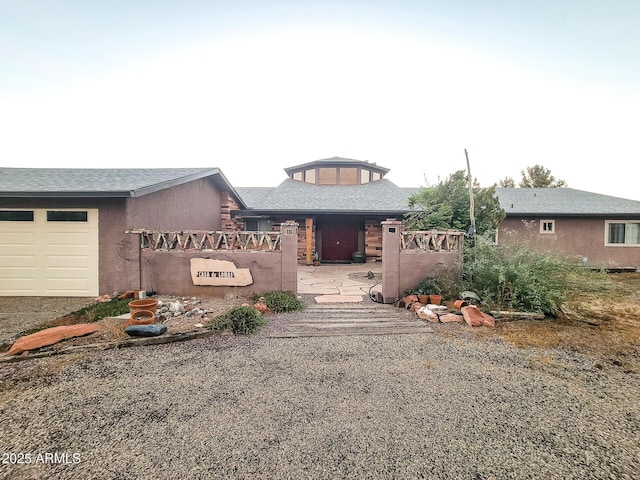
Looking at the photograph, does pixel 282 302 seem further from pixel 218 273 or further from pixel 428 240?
pixel 428 240

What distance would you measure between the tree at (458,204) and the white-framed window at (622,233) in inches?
306

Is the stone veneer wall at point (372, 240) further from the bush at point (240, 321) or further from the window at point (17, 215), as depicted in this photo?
the window at point (17, 215)

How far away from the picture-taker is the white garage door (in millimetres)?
6367

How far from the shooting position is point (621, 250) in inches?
452

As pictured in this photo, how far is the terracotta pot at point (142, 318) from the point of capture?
438 cm

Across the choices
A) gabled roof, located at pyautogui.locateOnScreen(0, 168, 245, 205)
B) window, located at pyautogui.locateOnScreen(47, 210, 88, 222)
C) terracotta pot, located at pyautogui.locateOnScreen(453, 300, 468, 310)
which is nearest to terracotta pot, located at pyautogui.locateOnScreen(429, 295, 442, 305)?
terracotta pot, located at pyautogui.locateOnScreen(453, 300, 468, 310)

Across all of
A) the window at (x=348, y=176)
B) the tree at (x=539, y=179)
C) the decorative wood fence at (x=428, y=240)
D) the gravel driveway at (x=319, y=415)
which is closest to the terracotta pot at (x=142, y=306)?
the gravel driveway at (x=319, y=415)

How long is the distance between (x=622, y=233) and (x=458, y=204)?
392 inches

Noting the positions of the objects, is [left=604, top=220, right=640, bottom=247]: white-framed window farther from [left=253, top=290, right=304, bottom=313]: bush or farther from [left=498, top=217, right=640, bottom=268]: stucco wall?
[left=253, top=290, right=304, bottom=313]: bush

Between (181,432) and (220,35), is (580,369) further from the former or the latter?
(220,35)

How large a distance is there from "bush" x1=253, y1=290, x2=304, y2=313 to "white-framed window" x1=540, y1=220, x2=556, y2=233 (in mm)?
12082

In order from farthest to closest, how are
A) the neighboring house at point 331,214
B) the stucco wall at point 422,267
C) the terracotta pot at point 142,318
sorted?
the neighboring house at point 331,214
the stucco wall at point 422,267
the terracotta pot at point 142,318

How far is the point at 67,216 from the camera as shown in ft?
21.0

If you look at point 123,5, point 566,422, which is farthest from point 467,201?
point 123,5
